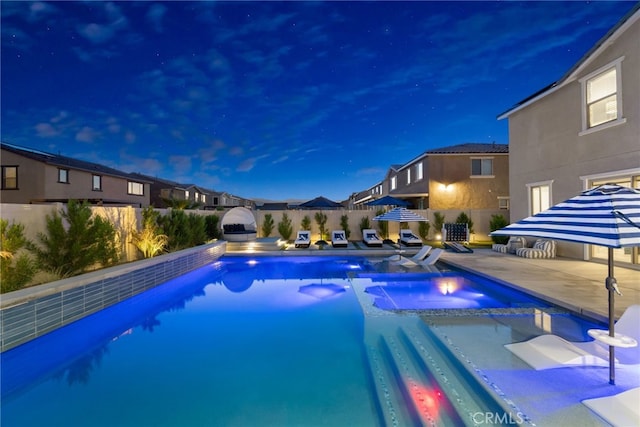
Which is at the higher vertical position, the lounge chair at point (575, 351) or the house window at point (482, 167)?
the house window at point (482, 167)

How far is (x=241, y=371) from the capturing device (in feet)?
14.1

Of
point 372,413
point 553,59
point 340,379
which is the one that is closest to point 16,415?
point 340,379

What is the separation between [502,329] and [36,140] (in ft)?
121

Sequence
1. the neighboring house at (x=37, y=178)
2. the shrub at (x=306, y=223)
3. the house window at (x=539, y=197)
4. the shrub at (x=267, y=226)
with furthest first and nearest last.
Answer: the shrub at (x=306, y=223)
the shrub at (x=267, y=226)
the neighboring house at (x=37, y=178)
the house window at (x=539, y=197)

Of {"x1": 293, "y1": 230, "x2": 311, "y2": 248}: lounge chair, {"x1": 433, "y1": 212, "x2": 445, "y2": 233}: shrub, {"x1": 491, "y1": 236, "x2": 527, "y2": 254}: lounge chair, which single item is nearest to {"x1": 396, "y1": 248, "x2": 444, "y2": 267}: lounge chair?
{"x1": 491, "y1": 236, "x2": 527, "y2": 254}: lounge chair

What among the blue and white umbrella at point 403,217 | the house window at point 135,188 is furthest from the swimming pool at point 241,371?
the house window at point 135,188

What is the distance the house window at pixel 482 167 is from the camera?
20.4m

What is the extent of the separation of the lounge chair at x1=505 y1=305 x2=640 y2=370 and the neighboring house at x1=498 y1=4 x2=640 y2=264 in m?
7.04

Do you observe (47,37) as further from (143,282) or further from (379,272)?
(379,272)

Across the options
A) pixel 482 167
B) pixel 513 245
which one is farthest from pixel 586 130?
pixel 482 167

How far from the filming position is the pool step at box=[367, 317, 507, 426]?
301 centimetres

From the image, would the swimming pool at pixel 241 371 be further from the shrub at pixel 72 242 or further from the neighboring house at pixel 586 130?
the neighboring house at pixel 586 130

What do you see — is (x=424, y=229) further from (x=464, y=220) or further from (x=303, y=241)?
(x=303, y=241)

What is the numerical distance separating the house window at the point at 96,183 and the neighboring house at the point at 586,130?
91.7 feet
